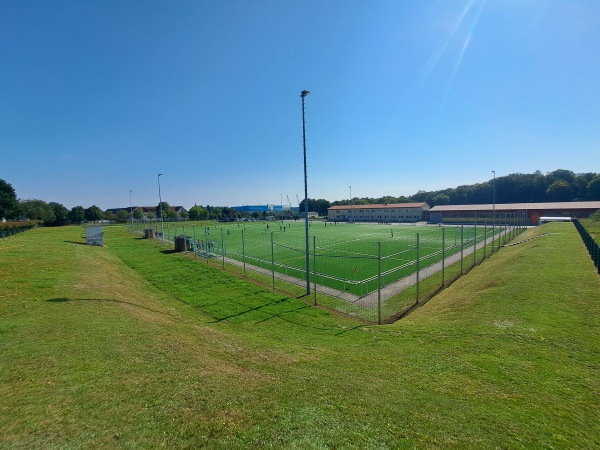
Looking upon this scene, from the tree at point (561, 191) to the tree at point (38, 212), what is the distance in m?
167

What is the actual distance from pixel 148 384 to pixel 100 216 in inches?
5307

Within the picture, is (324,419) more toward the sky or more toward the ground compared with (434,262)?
more toward the sky

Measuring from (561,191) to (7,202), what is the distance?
162785 millimetres

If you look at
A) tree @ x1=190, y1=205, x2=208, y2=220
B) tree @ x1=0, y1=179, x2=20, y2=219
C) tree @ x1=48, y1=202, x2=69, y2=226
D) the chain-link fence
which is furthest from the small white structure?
tree @ x1=190, y1=205, x2=208, y2=220

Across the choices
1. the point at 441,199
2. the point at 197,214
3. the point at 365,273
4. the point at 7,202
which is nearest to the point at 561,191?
the point at 441,199

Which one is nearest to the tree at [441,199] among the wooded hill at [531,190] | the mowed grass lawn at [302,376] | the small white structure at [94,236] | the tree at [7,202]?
the wooded hill at [531,190]

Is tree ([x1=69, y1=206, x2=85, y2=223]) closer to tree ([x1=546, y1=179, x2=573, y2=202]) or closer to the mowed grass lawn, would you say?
the mowed grass lawn

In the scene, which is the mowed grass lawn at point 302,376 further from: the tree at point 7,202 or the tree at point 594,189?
the tree at point 594,189

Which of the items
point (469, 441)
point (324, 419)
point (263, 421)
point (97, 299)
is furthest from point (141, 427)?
point (97, 299)

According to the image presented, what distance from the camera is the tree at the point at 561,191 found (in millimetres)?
105125

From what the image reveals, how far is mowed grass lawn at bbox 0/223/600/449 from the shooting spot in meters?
4.38

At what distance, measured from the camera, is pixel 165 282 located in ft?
70.0

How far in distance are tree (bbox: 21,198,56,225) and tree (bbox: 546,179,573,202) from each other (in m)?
167

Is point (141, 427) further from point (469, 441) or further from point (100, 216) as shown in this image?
point (100, 216)
